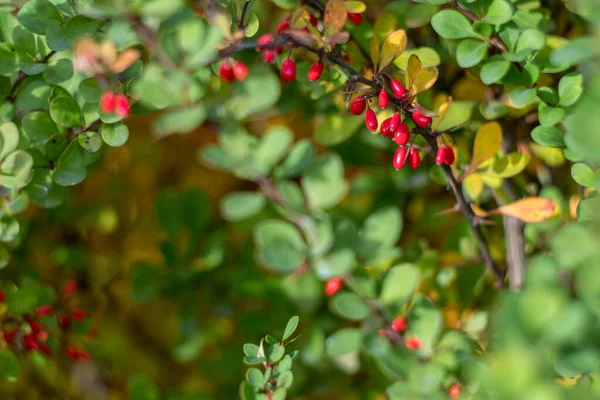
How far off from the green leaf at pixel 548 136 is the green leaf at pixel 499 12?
11 centimetres

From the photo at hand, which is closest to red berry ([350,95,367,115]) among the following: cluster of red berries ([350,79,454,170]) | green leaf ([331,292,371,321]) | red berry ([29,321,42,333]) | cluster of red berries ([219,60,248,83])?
cluster of red berries ([350,79,454,170])

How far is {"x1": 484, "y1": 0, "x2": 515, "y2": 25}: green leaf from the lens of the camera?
61 cm

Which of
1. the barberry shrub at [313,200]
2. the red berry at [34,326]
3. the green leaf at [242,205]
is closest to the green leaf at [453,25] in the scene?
the barberry shrub at [313,200]

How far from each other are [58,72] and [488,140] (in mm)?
421

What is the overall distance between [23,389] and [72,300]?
6.0 inches

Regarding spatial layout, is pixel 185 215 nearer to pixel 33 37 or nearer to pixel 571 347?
pixel 33 37

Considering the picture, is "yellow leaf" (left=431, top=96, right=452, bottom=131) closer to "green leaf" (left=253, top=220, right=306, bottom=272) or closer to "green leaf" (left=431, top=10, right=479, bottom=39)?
"green leaf" (left=431, top=10, right=479, bottom=39)

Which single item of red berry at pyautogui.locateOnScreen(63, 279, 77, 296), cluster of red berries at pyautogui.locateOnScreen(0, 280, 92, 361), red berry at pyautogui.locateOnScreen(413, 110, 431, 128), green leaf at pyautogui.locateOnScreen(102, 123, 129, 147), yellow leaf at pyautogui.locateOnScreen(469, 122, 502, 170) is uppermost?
red berry at pyautogui.locateOnScreen(413, 110, 431, 128)

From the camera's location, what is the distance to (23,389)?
3.34 ft

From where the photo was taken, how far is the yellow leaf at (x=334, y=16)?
0.56 meters

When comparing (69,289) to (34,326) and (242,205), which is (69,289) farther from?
(242,205)

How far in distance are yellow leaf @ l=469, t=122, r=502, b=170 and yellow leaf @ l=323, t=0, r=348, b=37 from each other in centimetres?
19

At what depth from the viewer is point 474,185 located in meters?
0.71

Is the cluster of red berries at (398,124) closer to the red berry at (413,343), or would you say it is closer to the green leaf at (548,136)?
the green leaf at (548,136)
